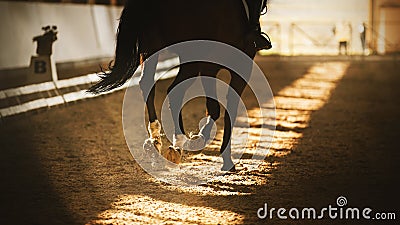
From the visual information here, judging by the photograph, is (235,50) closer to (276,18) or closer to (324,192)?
(324,192)

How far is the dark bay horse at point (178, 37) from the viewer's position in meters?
5.31

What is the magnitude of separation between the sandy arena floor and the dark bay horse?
532 mm

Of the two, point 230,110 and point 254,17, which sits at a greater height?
point 254,17

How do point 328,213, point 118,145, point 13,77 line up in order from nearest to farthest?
1. point 328,213
2. point 118,145
3. point 13,77

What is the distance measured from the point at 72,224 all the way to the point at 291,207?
4.62ft

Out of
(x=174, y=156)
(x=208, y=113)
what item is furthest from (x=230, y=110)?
(x=174, y=156)

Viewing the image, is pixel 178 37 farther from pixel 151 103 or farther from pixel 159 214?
pixel 159 214

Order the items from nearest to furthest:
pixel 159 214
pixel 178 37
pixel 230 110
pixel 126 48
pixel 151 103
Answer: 1. pixel 159 214
2. pixel 178 37
3. pixel 230 110
4. pixel 126 48
5. pixel 151 103

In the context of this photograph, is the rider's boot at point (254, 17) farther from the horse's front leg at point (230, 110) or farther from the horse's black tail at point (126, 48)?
the horse's black tail at point (126, 48)

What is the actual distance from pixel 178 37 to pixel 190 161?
1173mm

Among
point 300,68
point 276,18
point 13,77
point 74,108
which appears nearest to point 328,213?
point 74,108

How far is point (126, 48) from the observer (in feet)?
18.6

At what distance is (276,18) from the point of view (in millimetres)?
29297

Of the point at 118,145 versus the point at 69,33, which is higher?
the point at 69,33
